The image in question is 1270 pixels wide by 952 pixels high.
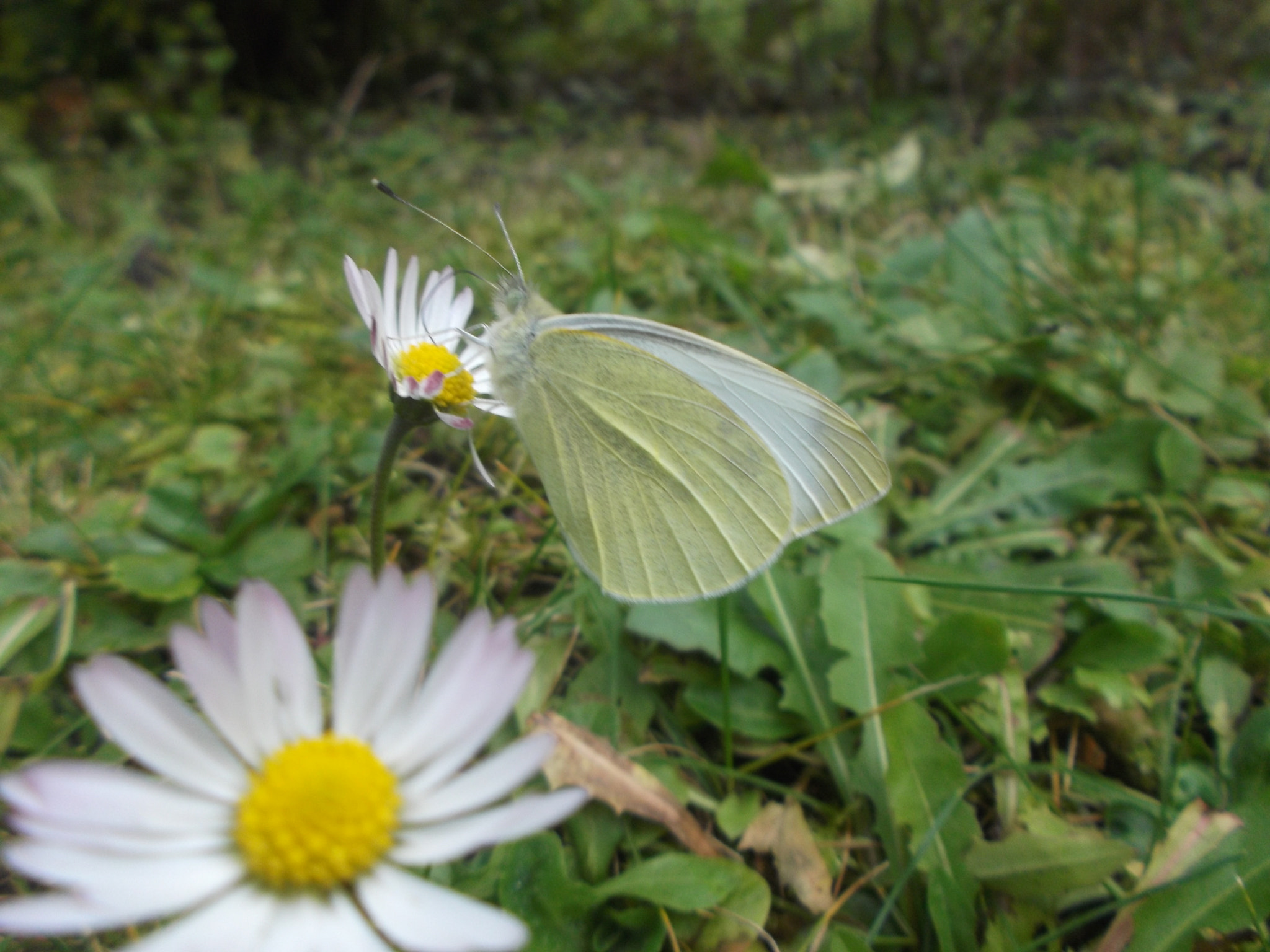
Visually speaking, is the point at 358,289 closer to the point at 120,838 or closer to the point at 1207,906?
the point at 120,838

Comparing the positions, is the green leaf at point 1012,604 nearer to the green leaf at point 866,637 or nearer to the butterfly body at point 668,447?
the green leaf at point 866,637

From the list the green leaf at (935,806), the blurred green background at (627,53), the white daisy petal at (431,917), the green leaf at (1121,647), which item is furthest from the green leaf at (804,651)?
the blurred green background at (627,53)

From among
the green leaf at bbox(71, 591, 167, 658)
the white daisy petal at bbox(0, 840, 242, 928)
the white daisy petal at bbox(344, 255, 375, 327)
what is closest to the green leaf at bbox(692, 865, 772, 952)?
the white daisy petal at bbox(0, 840, 242, 928)

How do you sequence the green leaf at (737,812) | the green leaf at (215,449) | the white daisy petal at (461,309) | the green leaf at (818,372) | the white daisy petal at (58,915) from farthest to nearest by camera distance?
the green leaf at (818,372) → the green leaf at (215,449) → the white daisy petal at (461,309) → the green leaf at (737,812) → the white daisy petal at (58,915)

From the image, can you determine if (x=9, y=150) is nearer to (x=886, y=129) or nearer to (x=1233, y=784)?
(x=886, y=129)

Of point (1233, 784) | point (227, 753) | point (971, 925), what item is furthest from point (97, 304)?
point (1233, 784)

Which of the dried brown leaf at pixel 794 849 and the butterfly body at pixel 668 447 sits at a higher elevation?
the butterfly body at pixel 668 447

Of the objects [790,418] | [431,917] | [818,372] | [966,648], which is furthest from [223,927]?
[818,372]
